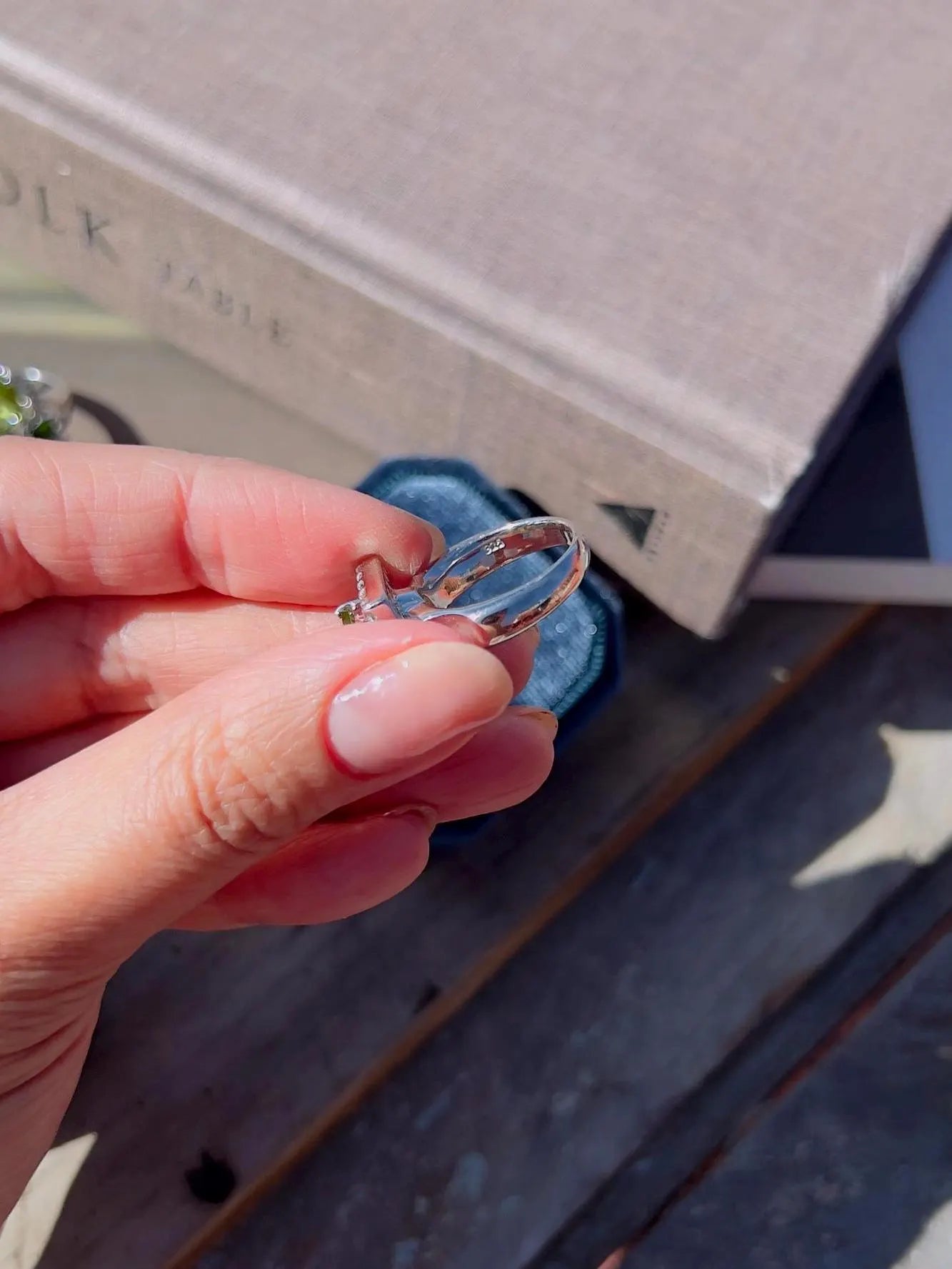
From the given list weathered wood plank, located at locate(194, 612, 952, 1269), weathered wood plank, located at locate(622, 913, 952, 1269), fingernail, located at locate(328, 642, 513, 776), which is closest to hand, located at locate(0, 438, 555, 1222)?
fingernail, located at locate(328, 642, 513, 776)

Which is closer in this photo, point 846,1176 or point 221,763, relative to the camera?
point 221,763

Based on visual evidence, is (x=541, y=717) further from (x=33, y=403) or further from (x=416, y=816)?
(x=33, y=403)

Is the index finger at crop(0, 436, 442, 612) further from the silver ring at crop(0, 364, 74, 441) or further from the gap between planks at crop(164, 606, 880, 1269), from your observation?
the gap between planks at crop(164, 606, 880, 1269)

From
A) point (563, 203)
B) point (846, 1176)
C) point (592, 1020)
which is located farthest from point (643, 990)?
point (563, 203)

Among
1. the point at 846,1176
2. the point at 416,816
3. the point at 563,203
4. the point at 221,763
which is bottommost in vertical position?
the point at 846,1176

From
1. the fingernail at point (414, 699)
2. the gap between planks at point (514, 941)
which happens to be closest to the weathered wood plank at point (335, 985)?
the gap between planks at point (514, 941)

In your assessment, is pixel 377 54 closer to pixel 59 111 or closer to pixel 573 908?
pixel 59 111
